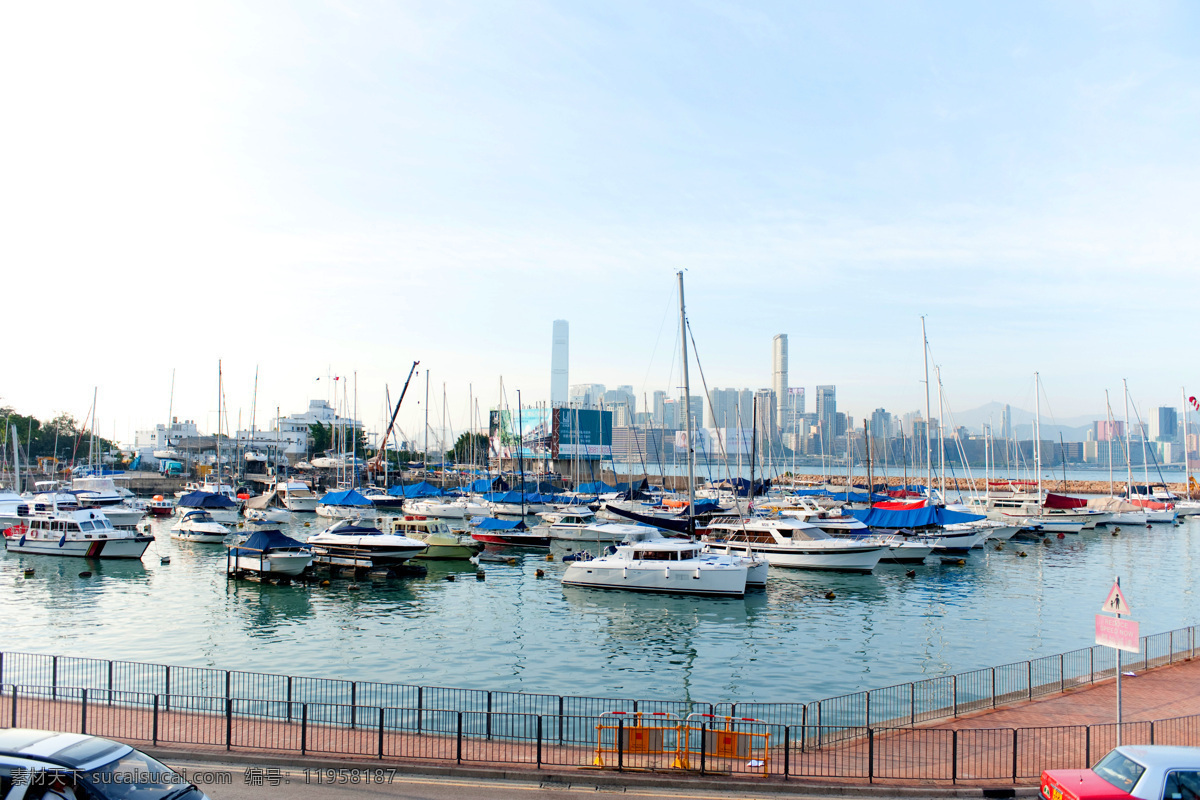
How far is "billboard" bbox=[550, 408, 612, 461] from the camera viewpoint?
169 metres

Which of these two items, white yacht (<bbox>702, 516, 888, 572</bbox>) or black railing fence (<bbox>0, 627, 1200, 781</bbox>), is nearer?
black railing fence (<bbox>0, 627, 1200, 781</bbox>)

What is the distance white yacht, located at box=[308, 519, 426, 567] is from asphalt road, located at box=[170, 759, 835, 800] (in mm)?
34365

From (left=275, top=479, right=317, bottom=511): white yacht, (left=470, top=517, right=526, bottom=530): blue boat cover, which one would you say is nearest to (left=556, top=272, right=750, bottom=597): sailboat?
(left=470, top=517, right=526, bottom=530): blue boat cover

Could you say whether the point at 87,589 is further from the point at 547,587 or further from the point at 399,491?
the point at 399,491

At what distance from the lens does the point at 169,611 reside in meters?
36.9

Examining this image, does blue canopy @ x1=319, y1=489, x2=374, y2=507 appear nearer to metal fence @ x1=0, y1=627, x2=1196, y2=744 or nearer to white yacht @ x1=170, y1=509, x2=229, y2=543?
white yacht @ x1=170, y1=509, x2=229, y2=543

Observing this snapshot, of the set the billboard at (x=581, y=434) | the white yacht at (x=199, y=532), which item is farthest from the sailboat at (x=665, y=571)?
the billboard at (x=581, y=434)

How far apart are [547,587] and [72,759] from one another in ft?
118

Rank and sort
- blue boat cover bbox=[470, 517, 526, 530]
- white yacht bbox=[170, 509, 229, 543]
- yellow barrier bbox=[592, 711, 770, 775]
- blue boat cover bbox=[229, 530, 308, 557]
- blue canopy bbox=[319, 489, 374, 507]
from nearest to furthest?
1. yellow barrier bbox=[592, 711, 770, 775]
2. blue boat cover bbox=[229, 530, 308, 557]
3. blue boat cover bbox=[470, 517, 526, 530]
4. white yacht bbox=[170, 509, 229, 543]
5. blue canopy bbox=[319, 489, 374, 507]

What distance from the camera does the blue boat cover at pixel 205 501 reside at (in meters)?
76.4

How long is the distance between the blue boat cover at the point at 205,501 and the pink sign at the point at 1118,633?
77965 mm

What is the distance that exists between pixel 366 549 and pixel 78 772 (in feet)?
133

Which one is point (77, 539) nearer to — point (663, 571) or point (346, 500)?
point (346, 500)

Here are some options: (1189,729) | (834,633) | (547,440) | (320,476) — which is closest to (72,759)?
(1189,729)
